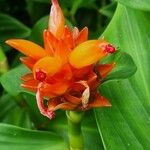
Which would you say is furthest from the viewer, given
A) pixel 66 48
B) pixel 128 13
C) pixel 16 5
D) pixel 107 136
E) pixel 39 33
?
pixel 16 5

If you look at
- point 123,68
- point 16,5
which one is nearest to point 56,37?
point 123,68

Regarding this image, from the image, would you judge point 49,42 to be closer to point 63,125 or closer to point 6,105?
point 63,125

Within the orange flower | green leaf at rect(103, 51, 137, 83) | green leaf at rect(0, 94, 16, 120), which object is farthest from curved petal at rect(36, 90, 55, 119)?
green leaf at rect(0, 94, 16, 120)

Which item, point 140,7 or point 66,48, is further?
point 140,7

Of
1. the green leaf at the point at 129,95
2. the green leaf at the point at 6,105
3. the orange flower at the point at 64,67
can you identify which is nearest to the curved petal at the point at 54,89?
the orange flower at the point at 64,67

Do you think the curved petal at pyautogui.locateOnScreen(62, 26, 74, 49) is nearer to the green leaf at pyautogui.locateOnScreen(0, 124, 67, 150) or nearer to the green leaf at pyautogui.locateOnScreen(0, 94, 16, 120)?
the green leaf at pyautogui.locateOnScreen(0, 124, 67, 150)

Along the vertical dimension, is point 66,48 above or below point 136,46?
above

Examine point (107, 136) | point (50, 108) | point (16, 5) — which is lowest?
point (16, 5)

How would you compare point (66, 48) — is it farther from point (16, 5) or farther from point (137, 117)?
point (16, 5)
